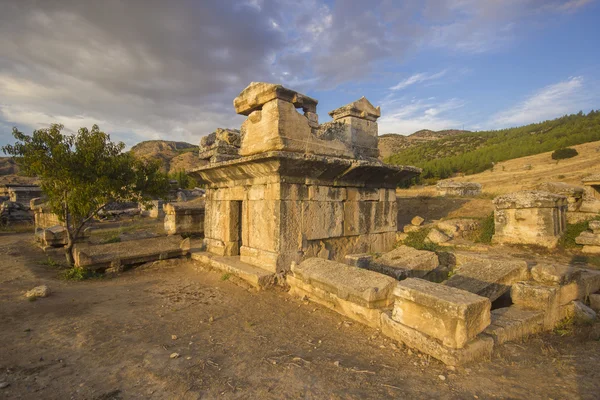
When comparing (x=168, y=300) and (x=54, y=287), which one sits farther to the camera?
(x=54, y=287)

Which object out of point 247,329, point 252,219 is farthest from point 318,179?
point 247,329

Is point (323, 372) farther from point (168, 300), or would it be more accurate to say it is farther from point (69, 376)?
point (168, 300)

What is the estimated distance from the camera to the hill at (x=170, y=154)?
54.3 m

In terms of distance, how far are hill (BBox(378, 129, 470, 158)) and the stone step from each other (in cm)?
5715

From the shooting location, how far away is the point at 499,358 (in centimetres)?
279

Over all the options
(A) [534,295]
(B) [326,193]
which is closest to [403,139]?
(B) [326,193]

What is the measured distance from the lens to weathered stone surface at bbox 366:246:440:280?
488 cm

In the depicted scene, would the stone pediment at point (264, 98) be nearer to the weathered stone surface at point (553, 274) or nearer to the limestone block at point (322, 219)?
the limestone block at point (322, 219)

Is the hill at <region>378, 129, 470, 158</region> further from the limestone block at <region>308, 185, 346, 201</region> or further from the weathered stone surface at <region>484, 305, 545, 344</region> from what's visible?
the weathered stone surface at <region>484, 305, 545, 344</region>

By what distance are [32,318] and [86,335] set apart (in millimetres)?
1069

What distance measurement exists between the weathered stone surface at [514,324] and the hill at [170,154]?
39966 millimetres

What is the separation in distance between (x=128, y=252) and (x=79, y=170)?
1884 millimetres

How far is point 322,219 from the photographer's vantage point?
18.9 ft

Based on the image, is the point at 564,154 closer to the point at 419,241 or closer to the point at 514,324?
the point at 419,241
